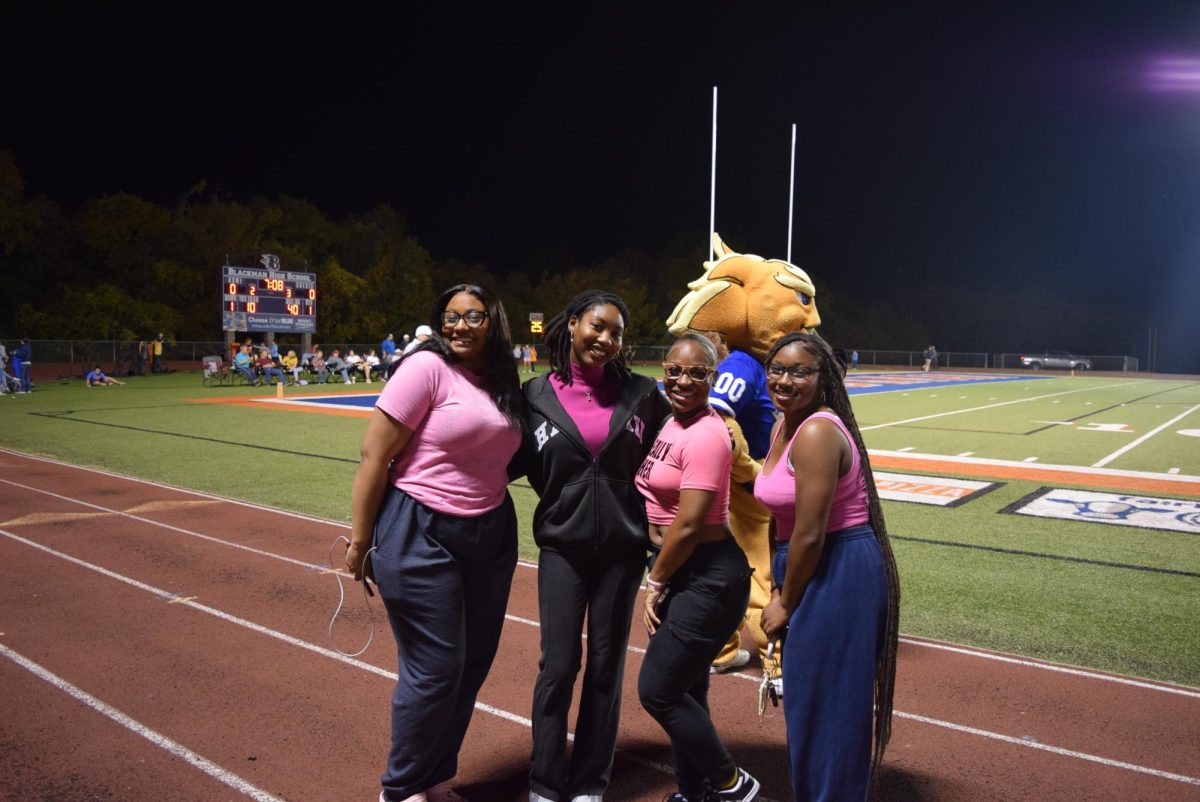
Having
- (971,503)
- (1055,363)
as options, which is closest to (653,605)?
(971,503)

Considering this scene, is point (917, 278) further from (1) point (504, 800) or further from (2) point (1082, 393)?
(1) point (504, 800)

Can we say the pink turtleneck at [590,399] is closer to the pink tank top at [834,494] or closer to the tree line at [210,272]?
the pink tank top at [834,494]

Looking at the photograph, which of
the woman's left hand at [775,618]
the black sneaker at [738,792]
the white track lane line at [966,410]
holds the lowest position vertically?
the white track lane line at [966,410]

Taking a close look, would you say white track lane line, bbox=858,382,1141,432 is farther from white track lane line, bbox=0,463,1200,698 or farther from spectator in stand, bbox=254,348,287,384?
spectator in stand, bbox=254,348,287,384

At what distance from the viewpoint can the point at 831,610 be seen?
8.64 feet

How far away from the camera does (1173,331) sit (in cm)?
8750

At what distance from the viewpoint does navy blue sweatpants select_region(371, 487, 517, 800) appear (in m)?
3.05

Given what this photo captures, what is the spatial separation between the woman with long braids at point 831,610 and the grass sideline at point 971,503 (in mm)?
3006

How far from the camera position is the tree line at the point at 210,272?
41.0m

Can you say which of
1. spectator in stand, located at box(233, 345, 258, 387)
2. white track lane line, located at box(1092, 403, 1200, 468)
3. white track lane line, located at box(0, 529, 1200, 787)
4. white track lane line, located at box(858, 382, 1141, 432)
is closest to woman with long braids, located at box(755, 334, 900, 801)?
white track lane line, located at box(0, 529, 1200, 787)

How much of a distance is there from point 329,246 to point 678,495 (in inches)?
2207

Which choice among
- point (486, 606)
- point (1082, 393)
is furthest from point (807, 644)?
point (1082, 393)

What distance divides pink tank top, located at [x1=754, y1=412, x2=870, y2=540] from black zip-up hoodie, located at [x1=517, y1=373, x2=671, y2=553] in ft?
1.70

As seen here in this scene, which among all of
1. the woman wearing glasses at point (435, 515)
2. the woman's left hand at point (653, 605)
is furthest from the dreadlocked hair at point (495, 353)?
the woman's left hand at point (653, 605)
